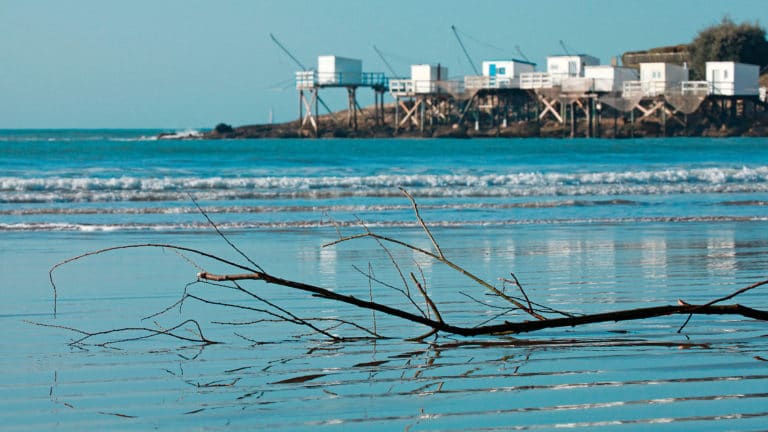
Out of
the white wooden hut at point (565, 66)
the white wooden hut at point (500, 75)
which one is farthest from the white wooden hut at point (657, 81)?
the white wooden hut at point (500, 75)

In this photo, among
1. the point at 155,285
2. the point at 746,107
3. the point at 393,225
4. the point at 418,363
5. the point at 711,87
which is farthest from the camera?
the point at 746,107

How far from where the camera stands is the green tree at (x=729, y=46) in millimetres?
84438

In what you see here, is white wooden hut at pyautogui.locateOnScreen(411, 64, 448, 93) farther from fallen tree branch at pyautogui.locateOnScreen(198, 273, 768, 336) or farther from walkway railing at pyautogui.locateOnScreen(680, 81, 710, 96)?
fallen tree branch at pyautogui.locateOnScreen(198, 273, 768, 336)

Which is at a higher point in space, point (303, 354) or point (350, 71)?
point (350, 71)

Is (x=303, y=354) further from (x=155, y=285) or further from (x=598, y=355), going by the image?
(x=155, y=285)

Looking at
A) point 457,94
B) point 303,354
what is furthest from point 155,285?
point 457,94

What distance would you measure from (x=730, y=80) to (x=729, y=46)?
16.6m

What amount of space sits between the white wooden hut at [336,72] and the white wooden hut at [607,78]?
15673 mm

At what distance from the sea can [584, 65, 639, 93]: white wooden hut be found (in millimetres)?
54057

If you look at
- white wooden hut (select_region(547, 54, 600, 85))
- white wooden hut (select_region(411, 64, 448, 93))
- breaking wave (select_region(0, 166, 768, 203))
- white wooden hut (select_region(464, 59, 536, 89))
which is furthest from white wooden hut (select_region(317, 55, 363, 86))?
breaking wave (select_region(0, 166, 768, 203))

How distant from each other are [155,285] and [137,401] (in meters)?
3.78

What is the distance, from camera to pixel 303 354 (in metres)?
5.12

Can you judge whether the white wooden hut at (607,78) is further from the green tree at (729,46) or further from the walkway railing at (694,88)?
the green tree at (729,46)

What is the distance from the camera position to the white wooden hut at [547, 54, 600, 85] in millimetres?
72000
